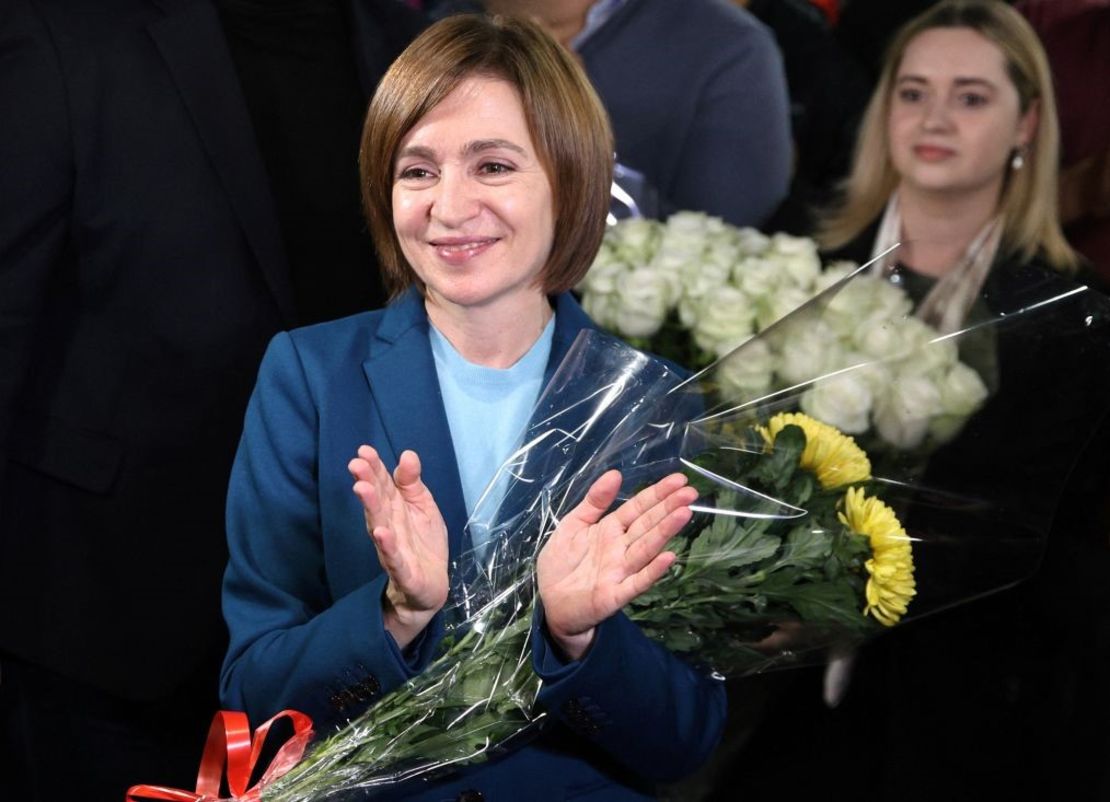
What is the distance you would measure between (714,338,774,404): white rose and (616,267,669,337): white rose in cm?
59

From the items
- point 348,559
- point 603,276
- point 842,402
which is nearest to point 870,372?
point 842,402

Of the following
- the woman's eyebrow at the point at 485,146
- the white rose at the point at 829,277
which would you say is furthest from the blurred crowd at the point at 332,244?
the woman's eyebrow at the point at 485,146

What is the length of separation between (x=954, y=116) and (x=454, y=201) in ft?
5.05

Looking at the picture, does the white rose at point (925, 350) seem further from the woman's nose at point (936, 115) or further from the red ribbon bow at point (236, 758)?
the woman's nose at point (936, 115)

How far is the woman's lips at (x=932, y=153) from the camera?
3131 mm

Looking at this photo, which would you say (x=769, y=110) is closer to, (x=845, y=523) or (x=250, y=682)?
(x=845, y=523)

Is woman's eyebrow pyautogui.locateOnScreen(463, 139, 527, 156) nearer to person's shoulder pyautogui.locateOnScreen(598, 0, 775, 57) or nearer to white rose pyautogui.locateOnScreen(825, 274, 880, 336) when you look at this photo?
white rose pyautogui.locateOnScreen(825, 274, 880, 336)

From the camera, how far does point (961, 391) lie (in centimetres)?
193

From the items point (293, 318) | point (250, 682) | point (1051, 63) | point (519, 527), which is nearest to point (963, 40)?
point (1051, 63)

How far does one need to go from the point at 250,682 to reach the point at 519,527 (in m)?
0.37

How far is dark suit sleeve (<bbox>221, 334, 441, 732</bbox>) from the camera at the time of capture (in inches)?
72.6

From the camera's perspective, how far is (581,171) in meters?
1.98

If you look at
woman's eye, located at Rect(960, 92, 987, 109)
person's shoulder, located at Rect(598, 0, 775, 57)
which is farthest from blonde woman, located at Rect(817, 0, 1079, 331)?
person's shoulder, located at Rect(598, 0, 775, 57)

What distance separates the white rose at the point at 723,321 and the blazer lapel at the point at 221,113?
0.75 meters
